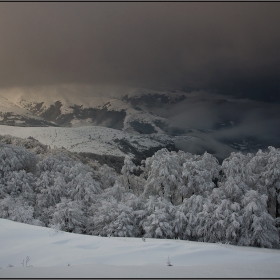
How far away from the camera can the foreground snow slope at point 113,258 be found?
6914 mm

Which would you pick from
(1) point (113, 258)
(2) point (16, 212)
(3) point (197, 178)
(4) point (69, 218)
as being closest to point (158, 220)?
(3) point (197, 178)

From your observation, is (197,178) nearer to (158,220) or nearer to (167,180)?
(167,180)

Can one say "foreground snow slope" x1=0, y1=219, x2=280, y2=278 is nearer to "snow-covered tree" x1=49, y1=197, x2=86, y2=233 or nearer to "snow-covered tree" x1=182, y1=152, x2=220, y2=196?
"snow-covered tree" x1=49, y1=197, x2=86, y2=233

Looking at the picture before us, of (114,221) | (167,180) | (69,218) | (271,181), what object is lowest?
(114,221)

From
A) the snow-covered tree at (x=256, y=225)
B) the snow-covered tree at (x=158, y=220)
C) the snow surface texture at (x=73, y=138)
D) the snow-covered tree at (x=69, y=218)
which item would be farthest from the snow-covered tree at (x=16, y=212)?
the snow surface texture at (x=73, y=138)

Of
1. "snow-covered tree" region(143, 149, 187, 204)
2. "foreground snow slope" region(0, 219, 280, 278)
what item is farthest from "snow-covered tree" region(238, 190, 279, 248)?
"foreground snow slope" region(0, 219, 280, 278)

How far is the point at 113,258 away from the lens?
8539mm

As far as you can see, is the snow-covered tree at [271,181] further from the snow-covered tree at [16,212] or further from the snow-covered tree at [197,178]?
the snow-covered tree at [16,212]

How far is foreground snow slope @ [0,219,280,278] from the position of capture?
6914mm

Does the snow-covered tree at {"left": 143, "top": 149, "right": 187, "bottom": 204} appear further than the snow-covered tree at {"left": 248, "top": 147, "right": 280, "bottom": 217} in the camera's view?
Yes

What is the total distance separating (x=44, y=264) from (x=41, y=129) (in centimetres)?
20242

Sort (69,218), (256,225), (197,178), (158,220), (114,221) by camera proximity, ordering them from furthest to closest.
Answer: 1. (197,178)
2. (69,218)
3. (114,221)
4. (158,220)
5. (256,225)

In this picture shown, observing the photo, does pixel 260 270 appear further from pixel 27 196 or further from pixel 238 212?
pixel 27 196

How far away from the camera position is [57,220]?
28250 mm
